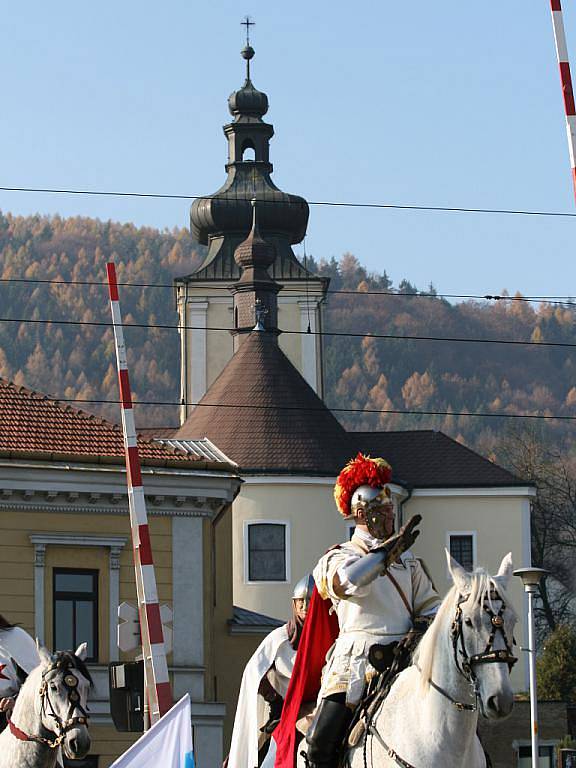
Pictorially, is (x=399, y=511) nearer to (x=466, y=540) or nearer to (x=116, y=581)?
(x=466, y=540)

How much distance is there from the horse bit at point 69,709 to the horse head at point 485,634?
2.82 m

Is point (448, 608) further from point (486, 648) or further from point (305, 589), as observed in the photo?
point (305, 589)

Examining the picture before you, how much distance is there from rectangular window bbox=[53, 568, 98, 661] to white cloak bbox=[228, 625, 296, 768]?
83.0ft

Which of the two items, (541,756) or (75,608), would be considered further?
(541,756)

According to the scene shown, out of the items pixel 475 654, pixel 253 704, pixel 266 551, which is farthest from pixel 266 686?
pixel 266 551

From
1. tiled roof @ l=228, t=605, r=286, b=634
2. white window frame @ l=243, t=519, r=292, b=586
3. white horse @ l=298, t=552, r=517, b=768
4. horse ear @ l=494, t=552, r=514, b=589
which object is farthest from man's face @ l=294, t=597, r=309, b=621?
white window frame @ l=243, t=519, r=292, b=586

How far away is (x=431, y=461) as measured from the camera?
252ft

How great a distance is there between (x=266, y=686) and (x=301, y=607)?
69 cm

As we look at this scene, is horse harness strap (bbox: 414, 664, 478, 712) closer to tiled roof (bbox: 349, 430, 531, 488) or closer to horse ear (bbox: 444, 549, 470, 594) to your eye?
horse ear (bbox: 444, 549, 470, 594)

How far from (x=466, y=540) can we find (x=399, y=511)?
2709 mm

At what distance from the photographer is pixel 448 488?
→ 7462 centimetres

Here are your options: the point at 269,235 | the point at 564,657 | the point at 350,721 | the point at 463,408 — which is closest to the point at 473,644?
the point at 350,721

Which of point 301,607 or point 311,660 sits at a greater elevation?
point 301,607

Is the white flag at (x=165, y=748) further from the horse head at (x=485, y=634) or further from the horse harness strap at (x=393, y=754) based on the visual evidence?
the horse head at (x=485, y=634)
